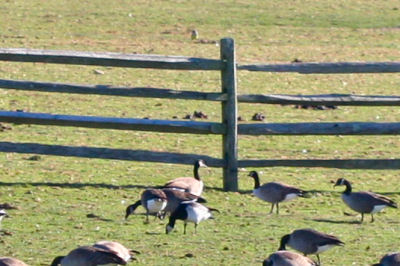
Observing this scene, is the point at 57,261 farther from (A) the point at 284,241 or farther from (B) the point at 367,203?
(B) the point at 367,203

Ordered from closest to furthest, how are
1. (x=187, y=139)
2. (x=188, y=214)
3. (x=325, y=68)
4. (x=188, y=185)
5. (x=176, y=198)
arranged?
(x=188, y=214) → (x=176, y=198) → (x=188, y=185) → (x=325, y=68) → (x=187, y=139)

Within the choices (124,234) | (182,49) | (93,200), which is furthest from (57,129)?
(182,49)

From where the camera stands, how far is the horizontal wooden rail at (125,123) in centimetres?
1332

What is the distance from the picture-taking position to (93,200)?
12.6 metres

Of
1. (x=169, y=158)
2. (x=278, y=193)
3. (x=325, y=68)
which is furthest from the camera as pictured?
(x=325, y=68)

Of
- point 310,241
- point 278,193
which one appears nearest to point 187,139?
point 278,193

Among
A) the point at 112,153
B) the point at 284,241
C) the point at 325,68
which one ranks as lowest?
the point at 284,241

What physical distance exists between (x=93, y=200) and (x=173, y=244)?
222 centimetres

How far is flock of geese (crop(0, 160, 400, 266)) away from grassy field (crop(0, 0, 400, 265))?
0.22 metres

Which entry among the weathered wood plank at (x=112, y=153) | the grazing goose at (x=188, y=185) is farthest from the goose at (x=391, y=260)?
the weathered wood plank at (x=112, y=153)

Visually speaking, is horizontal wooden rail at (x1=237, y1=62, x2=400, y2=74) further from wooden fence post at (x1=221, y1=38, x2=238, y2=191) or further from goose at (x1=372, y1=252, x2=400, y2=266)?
goose at (x1=372, y1=252, x2=400, y2=266)

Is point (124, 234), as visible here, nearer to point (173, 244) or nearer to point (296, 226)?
point (173, 244)

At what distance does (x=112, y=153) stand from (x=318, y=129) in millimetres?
2516

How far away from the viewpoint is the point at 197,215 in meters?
10.8
